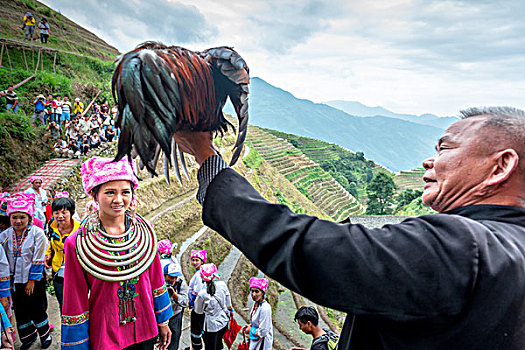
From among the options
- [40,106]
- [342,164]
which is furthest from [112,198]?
[342,164]

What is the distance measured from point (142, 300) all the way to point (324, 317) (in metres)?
10.3

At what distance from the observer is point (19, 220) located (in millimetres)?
3547

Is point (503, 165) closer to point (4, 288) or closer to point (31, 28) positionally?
point (4, 288)

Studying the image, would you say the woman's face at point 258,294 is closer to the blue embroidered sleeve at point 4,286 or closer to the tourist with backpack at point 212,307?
the tourist with backpack at point 212,307

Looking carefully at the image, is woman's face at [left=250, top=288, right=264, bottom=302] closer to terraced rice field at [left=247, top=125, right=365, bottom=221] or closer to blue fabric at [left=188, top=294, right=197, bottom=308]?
blue fabric at [left=188, top=294, right=197, bottom=308]

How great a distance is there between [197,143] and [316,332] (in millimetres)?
2999

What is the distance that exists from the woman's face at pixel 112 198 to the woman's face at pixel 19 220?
1.90m

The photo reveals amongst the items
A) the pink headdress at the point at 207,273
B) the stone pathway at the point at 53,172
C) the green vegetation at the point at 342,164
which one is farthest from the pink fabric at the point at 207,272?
the green vegetation at the point at 342,164

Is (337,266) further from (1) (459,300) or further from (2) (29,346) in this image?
(2) (29,346)

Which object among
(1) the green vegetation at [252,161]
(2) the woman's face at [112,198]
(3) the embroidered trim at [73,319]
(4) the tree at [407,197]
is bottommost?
(4) the tree at [407,197]

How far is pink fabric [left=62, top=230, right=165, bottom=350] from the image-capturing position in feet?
6.78

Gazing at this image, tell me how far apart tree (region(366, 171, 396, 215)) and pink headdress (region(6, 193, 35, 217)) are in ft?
101

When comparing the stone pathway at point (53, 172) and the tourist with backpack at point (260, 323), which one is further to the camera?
the stone pathway at point (53, 172)

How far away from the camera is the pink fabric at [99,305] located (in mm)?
2066
